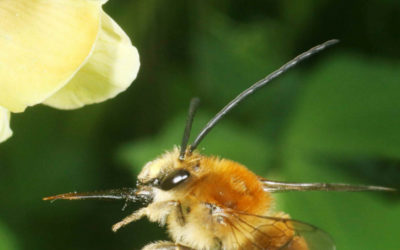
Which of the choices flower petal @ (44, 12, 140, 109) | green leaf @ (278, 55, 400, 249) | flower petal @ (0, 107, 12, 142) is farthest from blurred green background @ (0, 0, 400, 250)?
flower petal @ (0, 107, 12, 142)

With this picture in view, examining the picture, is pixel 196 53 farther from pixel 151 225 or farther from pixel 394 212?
pixel 394 212

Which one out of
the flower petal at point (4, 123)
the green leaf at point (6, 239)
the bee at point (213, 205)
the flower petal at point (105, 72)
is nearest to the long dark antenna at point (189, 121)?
the bee at point (213, 205)

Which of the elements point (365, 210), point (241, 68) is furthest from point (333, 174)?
point (241, 68)

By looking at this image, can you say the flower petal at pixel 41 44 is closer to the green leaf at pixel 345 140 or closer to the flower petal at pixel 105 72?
the flower petal at pixel 105 72

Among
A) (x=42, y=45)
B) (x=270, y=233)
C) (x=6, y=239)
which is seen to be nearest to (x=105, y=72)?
(x=42, y=45)

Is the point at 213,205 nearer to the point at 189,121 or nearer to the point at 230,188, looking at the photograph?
the point at 230,188

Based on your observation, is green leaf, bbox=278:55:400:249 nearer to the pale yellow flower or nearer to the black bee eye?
the black bee eye

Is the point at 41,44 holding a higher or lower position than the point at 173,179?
higher

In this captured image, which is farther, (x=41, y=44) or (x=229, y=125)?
(x=229, y=125)
